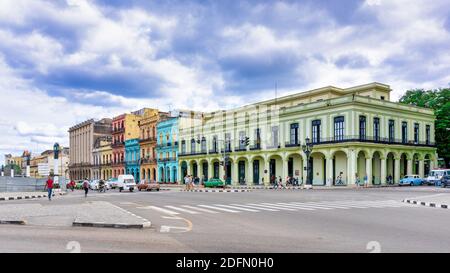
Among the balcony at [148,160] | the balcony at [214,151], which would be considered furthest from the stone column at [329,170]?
the balcony at [148,160]

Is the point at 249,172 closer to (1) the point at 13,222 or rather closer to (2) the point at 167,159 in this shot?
(2) the point at 167,159

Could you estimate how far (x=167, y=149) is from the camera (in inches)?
2931

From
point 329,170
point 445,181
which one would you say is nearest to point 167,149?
point 329,170

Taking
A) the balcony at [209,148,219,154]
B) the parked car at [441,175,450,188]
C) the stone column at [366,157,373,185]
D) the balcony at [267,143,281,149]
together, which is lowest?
the parked car at [441,175,450,188]

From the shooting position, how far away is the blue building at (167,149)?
71562 millimetres

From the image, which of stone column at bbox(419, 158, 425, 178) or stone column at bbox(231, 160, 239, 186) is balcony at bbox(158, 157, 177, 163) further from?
stone column at bbox(419, 158, 425, 178)

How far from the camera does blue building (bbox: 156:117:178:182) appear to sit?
71.6 metres

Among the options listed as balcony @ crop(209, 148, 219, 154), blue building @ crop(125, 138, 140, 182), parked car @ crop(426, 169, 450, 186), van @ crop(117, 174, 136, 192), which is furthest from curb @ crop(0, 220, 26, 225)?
blue building @ crop(125, 138, 140, 182)

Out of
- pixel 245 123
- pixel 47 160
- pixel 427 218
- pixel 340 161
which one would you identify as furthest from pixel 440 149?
pixel 47 160

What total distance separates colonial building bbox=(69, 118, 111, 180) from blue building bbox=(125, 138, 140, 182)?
15501mm

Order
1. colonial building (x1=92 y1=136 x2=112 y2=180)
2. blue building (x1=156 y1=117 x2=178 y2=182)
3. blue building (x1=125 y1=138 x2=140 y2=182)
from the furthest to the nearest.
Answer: colonial building (x1=92 y1=136 x2=112 y2=180), blue building (x1=125 y1=138 x2=140 y2=182), blue building (x1=156 y1=117 x2=178 y2=182)

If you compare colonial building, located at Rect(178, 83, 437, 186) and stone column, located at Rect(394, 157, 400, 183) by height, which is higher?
colonial building, located at Rect(178, 83, 437, 186)

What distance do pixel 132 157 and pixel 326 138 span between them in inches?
1897
